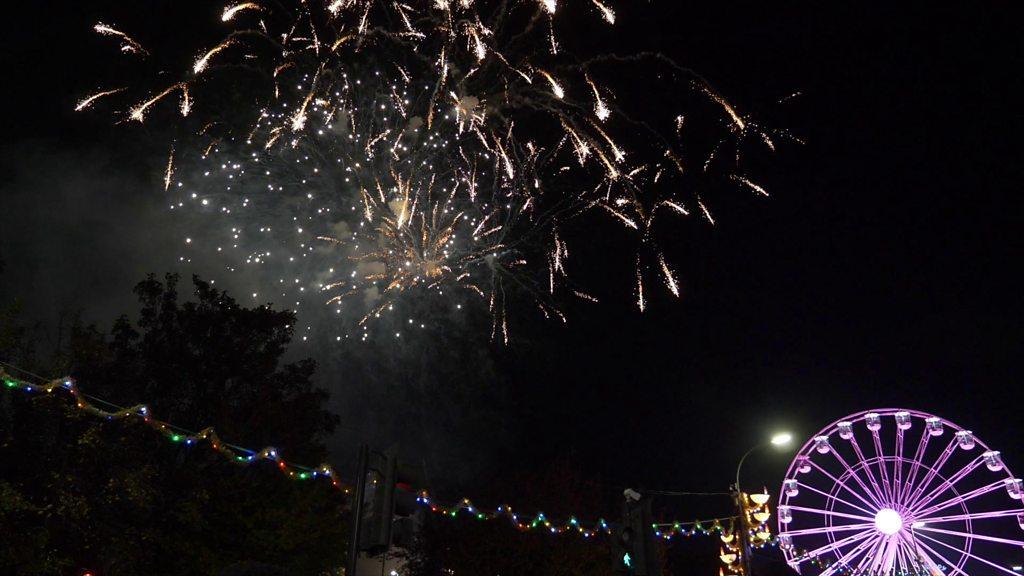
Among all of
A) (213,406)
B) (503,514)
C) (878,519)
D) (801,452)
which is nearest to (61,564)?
(213,406)

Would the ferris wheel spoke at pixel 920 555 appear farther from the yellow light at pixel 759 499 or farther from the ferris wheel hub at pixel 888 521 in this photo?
the yellow light at pixel 759 499

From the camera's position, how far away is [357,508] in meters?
7.08

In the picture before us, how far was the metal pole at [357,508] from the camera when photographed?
6.98m

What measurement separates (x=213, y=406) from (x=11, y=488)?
16.7ft

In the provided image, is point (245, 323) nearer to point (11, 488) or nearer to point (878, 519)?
point (11, 488)

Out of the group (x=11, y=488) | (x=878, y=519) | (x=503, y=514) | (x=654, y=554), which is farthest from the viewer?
(x=878, y=519)

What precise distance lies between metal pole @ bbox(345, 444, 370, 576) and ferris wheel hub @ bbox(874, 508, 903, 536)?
70.8 feet

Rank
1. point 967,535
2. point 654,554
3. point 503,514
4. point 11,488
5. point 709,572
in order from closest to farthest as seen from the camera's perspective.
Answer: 1. point 654,554
2. point 11,488
3. point 503,514
4. point 967,535
5. point 709,572

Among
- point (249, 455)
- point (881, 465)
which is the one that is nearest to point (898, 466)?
point (881, 465)

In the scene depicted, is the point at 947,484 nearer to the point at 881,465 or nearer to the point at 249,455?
the point at 881,465

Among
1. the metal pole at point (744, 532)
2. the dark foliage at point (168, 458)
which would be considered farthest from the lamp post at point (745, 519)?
the dark foliage at point (168, 458)

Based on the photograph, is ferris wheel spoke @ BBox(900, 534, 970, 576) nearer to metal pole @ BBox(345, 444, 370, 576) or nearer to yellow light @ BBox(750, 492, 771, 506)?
yellow light @ BBox(750, 492, 771, 506)

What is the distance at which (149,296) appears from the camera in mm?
20781

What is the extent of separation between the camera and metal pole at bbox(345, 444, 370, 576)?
6.98 metres
